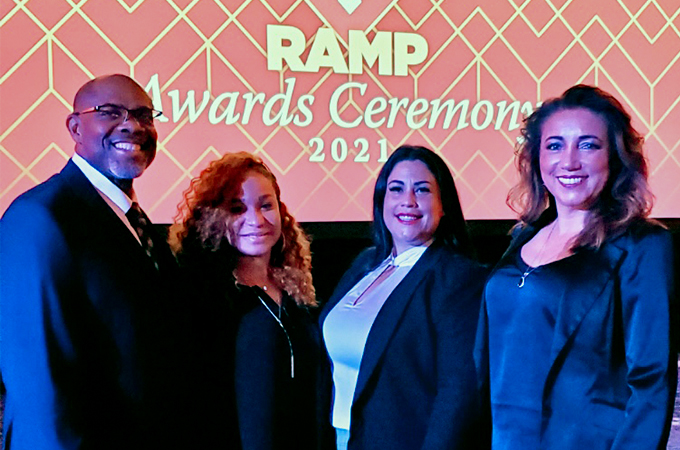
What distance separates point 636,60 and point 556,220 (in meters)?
3.50

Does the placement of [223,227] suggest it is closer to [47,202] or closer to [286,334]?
[286,334]

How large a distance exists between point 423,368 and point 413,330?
11cm

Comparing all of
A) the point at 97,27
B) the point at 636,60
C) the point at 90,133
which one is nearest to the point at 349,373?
the point at 90,133

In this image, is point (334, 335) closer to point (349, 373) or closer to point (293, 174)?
point (349, 373)

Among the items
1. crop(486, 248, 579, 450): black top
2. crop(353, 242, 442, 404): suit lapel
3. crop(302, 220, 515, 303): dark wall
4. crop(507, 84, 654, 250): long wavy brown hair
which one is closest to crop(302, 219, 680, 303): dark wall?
crop(302, 220, 515, 303): dark wall

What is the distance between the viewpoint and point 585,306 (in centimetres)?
176

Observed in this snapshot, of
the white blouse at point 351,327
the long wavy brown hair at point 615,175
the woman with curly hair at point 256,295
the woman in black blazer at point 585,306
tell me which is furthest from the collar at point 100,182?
the long wavy brown hair at point 615,175

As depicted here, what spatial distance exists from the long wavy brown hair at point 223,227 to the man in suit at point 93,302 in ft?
1.00

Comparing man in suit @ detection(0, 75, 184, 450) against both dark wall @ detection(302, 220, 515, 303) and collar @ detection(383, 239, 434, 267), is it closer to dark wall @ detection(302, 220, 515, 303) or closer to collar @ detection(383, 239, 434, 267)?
collar @ detection(383, 239, 434, 267)

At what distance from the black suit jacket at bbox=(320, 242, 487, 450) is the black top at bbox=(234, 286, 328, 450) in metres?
0.20

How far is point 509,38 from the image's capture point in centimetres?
473

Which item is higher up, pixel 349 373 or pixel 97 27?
pixel 97 27

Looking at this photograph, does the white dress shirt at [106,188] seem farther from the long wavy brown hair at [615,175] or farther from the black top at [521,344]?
the long wavy brown hair at [615,175]

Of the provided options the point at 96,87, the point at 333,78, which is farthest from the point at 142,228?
the point at 333,78
